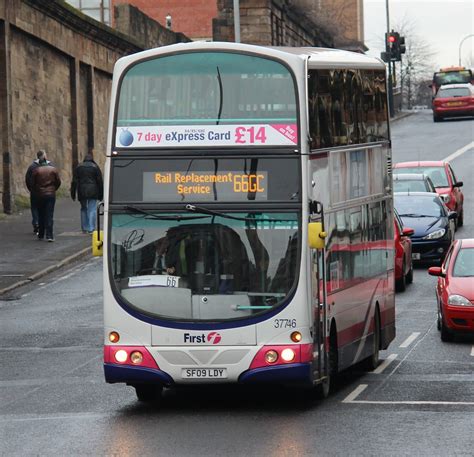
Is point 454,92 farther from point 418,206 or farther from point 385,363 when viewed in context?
point 385,363

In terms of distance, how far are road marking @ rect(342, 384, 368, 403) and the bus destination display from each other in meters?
2.44

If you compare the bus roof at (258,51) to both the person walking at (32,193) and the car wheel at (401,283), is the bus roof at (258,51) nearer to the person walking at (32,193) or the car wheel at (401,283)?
the car wheel at (401,283)

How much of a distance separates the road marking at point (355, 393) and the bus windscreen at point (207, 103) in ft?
9.31

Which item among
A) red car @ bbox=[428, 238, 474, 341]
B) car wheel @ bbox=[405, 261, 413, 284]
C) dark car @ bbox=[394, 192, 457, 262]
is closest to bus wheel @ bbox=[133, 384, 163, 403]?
red car @ bbox=[428, 238, 474, 341]

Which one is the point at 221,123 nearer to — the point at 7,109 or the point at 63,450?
the point at 63,450

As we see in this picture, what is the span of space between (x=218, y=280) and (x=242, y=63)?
2.16 metres

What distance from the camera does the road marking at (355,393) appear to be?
15438 millimetres

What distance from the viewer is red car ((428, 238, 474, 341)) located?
20422 mm

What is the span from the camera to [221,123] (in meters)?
14.6

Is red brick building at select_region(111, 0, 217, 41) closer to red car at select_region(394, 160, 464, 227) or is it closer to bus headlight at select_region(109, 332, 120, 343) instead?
red car at select_region(394, 160, 464, 227)

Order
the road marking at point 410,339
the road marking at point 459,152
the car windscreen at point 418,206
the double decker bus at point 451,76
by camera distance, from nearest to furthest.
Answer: the road marking at point 410,339, the car windscreen at point 418,206, the road marking at point 459,152, the double decker bus at point 451,76

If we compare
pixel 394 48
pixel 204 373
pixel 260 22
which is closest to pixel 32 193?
pixel 204 373

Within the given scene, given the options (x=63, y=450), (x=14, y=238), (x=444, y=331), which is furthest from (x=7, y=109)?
(x=63, y=450)

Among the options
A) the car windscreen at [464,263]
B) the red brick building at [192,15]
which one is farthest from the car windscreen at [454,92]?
the car windscreen at [464,263]
